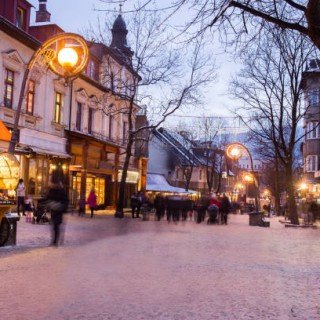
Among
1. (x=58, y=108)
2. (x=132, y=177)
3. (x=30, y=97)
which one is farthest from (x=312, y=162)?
(x=30, y=97)

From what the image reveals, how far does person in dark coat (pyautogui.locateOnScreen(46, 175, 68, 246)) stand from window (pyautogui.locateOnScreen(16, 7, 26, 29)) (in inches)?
601

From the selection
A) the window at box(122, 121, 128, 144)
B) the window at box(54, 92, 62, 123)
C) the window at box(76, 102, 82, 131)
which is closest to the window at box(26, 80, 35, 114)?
the window at box(54, 92, 62, 123)

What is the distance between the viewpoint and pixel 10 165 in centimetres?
1402

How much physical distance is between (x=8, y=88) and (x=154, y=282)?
65.8 ft

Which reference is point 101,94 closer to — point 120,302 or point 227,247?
point 227,247

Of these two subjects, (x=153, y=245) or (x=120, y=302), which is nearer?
(x=120, y=302)

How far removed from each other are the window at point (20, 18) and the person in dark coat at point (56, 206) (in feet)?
50.0

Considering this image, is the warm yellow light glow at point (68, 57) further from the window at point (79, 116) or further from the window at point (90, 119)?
the window at point (90, 119)

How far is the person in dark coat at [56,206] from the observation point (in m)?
14.4

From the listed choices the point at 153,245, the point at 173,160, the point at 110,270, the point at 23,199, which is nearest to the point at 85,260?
the point at 110,270

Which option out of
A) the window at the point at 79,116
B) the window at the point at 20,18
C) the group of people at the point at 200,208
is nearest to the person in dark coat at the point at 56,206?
the window at the point at 20,18

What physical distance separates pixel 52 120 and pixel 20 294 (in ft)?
80.6

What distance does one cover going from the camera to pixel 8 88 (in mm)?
26609

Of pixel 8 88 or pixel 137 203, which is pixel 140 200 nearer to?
pixel 137 203
